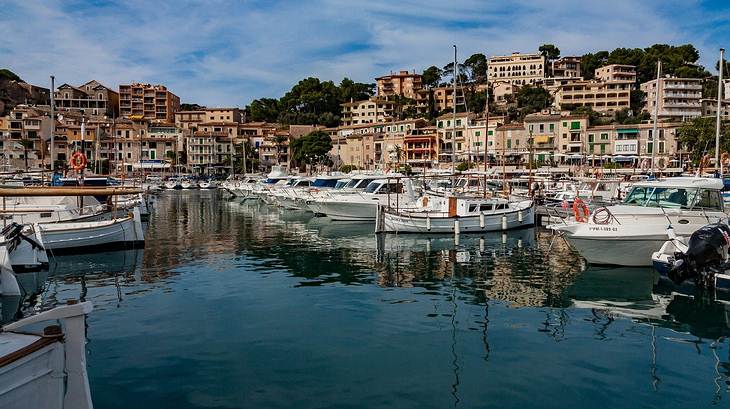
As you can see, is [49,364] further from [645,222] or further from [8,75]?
[8,75]

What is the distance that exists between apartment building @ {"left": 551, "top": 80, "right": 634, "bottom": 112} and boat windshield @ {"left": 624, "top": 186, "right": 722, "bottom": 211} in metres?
105

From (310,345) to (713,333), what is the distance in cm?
948

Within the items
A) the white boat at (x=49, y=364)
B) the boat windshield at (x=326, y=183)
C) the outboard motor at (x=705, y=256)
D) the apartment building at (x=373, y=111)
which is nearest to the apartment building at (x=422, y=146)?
the apartment building at (x=373, y=111)

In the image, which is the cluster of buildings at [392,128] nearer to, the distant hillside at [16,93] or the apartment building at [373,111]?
the apartment building at [373,111]

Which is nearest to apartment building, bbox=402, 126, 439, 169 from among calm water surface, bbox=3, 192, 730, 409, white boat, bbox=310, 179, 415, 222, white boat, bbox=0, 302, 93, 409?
white boat, bbox=310, 179, 415, 222

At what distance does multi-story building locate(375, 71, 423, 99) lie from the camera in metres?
149

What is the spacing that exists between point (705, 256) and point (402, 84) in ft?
447

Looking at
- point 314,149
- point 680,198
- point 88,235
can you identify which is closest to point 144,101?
point 314,149

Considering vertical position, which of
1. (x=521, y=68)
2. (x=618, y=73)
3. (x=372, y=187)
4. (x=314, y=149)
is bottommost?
(x=372, y=187)

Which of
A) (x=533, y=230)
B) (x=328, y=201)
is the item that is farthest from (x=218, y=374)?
(x=328, y=201)

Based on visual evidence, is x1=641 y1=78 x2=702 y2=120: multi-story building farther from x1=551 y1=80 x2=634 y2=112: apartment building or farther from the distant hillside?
the distant hillside

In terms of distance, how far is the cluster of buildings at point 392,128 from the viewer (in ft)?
299

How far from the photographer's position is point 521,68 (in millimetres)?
154750

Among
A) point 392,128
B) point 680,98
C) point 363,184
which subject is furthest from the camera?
point 680,98
